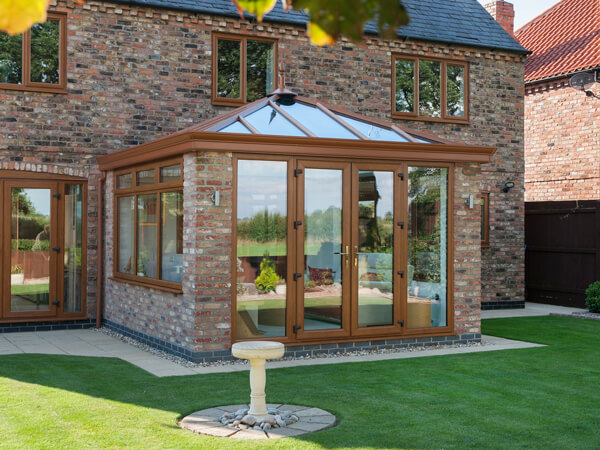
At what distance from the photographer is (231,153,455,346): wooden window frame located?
8844 millimetres

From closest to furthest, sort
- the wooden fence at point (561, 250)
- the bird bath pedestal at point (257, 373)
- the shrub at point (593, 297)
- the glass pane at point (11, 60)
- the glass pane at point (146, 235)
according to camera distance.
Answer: the bird bath pedestal at point (257, 373) → the glass pane at point (146, 235) → the glass pane at point (11, 60) → the shrub at point (593, 297) → the wooden fence at point (561, 250)

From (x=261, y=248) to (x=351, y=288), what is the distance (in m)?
1.33

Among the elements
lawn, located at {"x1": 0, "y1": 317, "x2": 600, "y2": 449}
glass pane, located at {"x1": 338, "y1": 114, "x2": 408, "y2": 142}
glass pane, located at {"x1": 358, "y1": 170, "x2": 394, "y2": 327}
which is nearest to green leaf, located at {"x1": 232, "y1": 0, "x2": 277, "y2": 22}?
lawn, located at {"x1": 0, "y1": 317, "x2": 600, "y2": 449}

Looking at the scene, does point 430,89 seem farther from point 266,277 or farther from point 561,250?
point 266,277

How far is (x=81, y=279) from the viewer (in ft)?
39.0

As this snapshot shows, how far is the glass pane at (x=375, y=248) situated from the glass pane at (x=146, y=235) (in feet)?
9.43

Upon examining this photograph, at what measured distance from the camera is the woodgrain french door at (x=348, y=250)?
9.15m

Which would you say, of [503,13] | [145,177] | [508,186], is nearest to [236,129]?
[145,177]

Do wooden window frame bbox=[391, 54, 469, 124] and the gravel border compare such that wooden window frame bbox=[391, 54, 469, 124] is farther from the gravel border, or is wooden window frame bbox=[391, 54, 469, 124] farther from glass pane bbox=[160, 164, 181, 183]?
glass pane bbox=[160, 164, 181, 183]

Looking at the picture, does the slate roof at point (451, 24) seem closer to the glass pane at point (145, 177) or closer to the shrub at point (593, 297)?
the glass pane at point (145, 177)

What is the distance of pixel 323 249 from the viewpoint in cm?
925

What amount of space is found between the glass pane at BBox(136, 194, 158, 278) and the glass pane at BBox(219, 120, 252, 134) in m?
1.65

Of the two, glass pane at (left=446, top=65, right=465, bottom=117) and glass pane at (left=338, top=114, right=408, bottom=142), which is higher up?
glass pane at (left=446, top=65, right=465, bottom=117)

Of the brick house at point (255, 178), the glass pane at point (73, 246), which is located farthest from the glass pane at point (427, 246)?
the glass pane at point (73, 246)
